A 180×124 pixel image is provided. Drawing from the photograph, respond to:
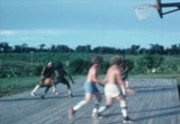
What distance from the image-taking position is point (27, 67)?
5969cm

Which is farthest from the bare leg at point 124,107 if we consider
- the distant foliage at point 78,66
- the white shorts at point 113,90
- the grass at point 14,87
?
the distant foliage at point 78,66

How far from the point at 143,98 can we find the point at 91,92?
28.0 ft

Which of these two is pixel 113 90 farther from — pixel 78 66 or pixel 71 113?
pixel 78 66

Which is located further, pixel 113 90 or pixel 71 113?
pixel 71 113

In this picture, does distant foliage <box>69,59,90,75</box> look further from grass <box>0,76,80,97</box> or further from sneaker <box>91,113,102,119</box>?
sneaker <box>91,113,102,119</box>

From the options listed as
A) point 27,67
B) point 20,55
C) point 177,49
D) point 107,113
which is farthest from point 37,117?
point 177,49

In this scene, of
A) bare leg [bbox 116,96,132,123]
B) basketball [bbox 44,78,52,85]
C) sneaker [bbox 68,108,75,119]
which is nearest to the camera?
bare leg [bbox 116,96,132,123]

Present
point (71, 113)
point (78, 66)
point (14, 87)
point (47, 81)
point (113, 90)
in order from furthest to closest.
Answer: point (78, 66)
point (14, 87)
point (47, 81)
point (71, 113)
point (113, 90)

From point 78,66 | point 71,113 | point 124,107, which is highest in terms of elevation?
point 124,107

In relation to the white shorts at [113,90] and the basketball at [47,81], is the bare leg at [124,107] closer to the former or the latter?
the white shorts at [113,90]

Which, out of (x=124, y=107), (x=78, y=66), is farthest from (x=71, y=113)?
(x=78, y=66)

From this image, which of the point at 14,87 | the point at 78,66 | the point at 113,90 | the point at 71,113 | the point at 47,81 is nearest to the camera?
the point at 113,90

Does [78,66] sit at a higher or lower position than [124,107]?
lower

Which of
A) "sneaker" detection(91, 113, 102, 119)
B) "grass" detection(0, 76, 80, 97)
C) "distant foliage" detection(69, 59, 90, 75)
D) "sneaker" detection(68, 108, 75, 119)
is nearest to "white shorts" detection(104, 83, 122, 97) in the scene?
"sneaker" detection(91, 113, 102, 119)
